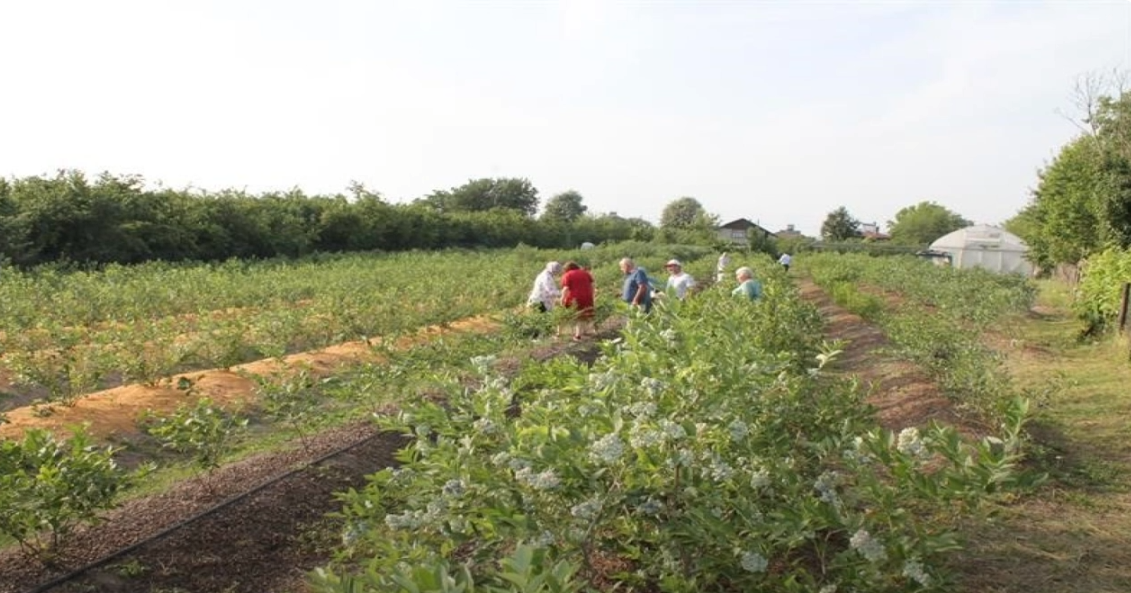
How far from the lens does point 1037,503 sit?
18.1 feet

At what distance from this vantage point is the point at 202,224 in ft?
87.2

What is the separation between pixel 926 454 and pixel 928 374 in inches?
258

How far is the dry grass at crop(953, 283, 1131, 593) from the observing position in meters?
4.37

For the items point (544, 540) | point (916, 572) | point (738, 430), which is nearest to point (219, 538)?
point (544, 540)

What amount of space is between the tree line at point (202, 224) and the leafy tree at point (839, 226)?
47.5 m

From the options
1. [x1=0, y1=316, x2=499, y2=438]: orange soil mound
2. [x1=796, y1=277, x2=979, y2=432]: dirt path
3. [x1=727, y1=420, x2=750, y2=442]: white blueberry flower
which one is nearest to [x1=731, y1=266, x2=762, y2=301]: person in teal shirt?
[x1=796, y1=277, x2=979, y2=432]: dirt path

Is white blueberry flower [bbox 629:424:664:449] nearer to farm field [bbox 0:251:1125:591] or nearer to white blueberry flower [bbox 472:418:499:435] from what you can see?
farm field [bbox 0:251:1125:591]

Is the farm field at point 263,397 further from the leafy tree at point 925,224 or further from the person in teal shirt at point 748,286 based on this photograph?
the leafy tree at point 925,224

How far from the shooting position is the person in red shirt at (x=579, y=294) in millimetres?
11647

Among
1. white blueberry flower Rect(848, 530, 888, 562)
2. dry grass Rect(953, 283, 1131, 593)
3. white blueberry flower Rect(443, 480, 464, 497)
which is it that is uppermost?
white blueberry flower Rect(443, 480, 464, 497)

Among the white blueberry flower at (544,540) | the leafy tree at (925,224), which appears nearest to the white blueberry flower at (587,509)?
the white blueberry flower at (544,540)

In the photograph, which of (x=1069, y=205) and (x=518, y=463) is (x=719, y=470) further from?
(x=1069, y=205)

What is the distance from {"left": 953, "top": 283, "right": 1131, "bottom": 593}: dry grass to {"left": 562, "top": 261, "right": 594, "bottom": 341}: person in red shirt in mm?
5450

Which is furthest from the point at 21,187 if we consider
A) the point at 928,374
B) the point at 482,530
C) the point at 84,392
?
the point at 482,530
